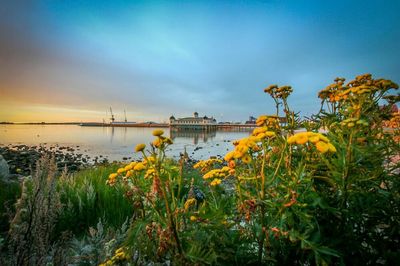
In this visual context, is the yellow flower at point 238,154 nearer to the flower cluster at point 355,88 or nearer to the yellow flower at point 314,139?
the yellow flower at point 314,139

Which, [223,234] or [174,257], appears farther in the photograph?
[223,234]

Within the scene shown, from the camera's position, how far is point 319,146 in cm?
138

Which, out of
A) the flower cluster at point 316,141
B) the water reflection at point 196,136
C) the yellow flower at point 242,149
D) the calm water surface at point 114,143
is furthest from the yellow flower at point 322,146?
the water reflection at point 196,136

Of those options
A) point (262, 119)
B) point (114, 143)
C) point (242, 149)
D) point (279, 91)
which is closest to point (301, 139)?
point (242, 149)

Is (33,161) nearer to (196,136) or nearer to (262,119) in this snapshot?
(262,119)

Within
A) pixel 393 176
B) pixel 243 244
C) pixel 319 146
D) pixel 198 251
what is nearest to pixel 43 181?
pixel 198 251

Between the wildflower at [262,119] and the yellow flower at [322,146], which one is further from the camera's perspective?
the wildflower at [262,119]

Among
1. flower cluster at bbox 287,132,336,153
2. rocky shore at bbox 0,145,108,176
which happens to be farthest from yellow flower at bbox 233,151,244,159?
rocky shore at bbox 0,145,108,176

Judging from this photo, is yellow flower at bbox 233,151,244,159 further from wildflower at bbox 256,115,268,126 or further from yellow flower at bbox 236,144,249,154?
wildflower at bbox 256,115,268,126

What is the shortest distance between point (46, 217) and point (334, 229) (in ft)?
A: 8.43

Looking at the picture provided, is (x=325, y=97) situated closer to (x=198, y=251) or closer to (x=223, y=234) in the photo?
(x=223, y=234)

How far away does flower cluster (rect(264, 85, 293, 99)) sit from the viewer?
279cm

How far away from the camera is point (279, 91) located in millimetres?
2832

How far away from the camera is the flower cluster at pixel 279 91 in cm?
279
